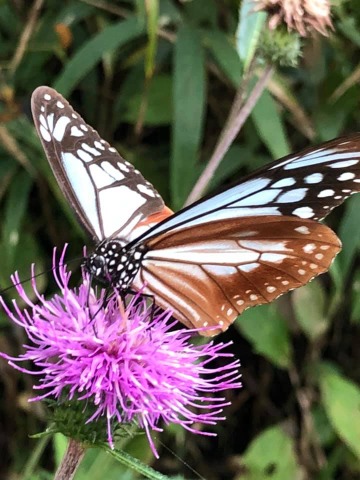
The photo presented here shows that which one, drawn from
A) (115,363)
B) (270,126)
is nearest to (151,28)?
(270,126)

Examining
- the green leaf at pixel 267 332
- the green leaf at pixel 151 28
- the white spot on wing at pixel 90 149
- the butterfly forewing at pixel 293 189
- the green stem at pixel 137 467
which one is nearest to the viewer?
the green stem at pixel 137 467

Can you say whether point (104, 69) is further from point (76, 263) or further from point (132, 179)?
point (132, 179)

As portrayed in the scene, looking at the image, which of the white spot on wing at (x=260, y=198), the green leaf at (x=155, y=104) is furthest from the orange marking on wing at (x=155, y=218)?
the green leaf at (x=155, y=104)

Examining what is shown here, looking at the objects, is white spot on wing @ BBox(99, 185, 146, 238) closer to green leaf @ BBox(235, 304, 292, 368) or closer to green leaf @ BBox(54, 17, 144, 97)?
green leaf @ BBox(54, 17, 144, 97)

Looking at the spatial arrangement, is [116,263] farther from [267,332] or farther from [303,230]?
[267,332]

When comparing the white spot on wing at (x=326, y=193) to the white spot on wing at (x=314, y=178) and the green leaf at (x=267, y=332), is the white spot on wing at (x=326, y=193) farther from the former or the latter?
the green leaf at (x=267, y=332)

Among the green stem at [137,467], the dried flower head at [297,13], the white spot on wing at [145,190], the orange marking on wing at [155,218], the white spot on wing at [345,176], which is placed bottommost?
the green stem at [137,467]

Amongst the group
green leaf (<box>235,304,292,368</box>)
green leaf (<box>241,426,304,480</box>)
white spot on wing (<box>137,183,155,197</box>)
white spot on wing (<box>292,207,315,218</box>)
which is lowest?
green leaf (<box>241,426,304,480</box>)

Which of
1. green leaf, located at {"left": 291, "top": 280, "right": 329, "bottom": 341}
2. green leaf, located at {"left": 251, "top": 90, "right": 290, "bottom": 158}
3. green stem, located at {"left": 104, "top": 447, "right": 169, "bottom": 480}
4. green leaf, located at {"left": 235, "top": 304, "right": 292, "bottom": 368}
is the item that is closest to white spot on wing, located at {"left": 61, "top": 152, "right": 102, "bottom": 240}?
green stem, located at {"left": 104, "top": 447, "right": 169, "bottom": 480}
